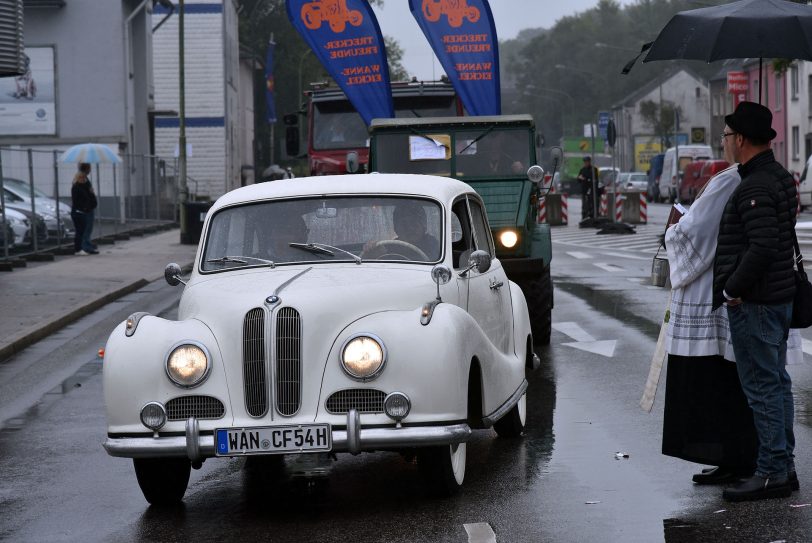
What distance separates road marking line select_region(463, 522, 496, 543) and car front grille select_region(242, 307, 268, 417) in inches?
42.8

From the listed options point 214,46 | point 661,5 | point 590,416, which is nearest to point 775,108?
point 214,46

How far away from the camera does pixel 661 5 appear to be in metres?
168

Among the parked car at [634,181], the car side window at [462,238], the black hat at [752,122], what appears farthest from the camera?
the parked car at [634,181]

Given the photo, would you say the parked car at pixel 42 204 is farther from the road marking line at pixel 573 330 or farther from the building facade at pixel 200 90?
the building facade at pixel 200 90

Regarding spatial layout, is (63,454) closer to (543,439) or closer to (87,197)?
(543,439)

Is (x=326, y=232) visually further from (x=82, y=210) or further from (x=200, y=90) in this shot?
(x=200, y=90)

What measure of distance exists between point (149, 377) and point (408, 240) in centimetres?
179

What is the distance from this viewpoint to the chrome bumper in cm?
646

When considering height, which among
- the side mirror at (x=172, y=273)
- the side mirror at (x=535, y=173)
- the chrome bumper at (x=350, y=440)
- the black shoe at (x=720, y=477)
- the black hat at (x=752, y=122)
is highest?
the black hat at (x=752, y=122)

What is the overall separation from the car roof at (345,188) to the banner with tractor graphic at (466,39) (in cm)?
1265

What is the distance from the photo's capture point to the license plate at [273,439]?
21.2 feet

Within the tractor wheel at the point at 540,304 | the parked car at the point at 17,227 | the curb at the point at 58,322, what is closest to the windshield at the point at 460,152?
the tractor wheel at the point at 540,304

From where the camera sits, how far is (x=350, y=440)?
6.44 m

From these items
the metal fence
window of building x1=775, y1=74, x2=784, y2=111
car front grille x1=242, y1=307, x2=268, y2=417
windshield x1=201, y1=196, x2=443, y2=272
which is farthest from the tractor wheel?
window of building x1=775, y1=74, x2=784, y2=111
